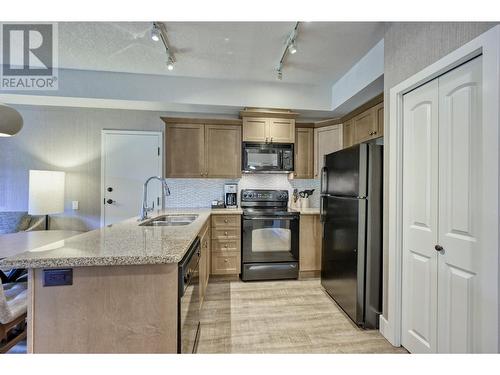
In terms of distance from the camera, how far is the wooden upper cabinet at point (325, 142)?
10.3 ft

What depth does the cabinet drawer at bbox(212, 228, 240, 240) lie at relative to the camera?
9.39 feet

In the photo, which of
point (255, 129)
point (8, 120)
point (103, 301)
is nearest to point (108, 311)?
point (103, 301)

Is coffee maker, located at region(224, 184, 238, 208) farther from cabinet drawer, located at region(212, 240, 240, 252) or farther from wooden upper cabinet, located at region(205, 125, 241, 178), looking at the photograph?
cabinet drawer, located at region(212, 240, 240, 252)

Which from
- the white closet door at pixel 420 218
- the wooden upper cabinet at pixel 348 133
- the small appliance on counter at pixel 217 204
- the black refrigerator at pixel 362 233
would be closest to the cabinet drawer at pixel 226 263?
the small appliance on counter at pixel 217 204

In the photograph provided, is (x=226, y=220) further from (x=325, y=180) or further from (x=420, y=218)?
(x=420, y=218)

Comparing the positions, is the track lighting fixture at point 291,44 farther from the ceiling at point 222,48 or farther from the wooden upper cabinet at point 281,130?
the wooden upper cabinet at point 281,130

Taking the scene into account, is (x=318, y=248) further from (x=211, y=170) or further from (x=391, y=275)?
(x=211, y=170)

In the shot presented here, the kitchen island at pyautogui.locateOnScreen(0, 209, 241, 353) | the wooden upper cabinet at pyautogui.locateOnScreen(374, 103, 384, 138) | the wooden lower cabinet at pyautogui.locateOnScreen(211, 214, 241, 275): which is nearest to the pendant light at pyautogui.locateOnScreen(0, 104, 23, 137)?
the kitchen island at pyautogui.locateOnScreen(0, 209, 241, 353)

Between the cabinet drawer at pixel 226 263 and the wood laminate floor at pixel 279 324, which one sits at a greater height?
the cabinet drawer at pixel 226 263

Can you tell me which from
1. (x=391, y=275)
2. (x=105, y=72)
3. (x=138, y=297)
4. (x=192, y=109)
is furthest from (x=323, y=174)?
(x=105, y=72)

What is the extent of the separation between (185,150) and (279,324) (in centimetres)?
249

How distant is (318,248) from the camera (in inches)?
118

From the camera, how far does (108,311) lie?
1.03 meters

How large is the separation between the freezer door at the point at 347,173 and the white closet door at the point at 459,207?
57 cm
